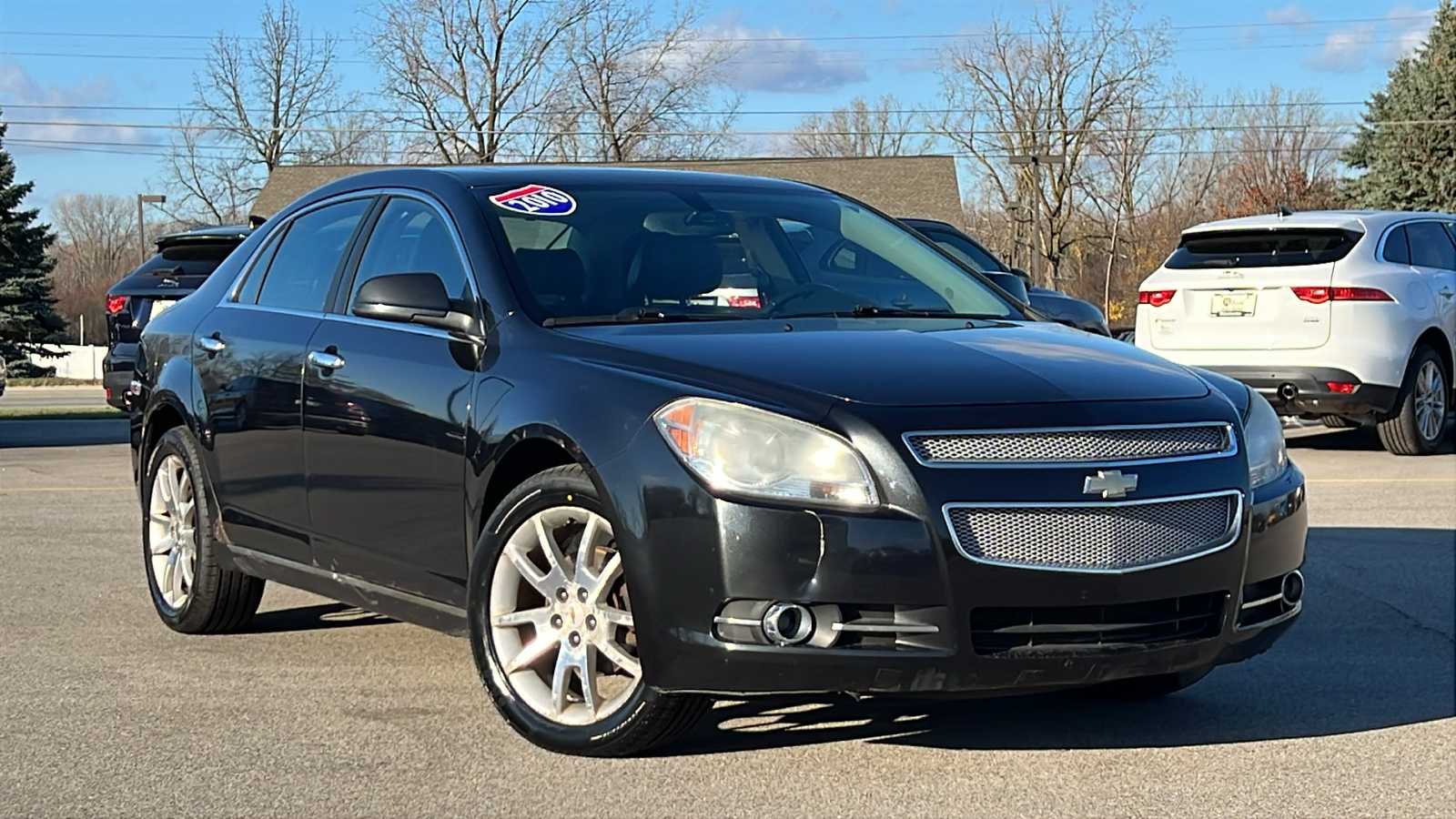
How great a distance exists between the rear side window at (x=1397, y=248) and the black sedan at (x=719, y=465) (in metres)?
8.13

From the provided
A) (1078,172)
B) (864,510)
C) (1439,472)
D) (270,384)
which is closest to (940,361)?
(864,510)

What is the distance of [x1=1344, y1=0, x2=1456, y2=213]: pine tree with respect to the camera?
5247cm

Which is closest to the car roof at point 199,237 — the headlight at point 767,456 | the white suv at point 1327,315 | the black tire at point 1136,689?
the white suv at point 1327,315

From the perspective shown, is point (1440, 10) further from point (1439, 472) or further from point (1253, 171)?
point (1439, 472)

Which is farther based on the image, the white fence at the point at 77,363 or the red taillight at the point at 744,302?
the white fence at the point at 77,363

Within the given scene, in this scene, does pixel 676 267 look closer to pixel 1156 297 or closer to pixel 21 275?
pixel 1156 297

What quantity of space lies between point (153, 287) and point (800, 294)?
9.95 metres

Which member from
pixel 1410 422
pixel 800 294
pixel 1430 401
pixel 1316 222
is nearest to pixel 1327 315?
pixel 1316 222

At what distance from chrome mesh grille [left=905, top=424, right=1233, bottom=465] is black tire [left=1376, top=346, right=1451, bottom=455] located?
9.35m

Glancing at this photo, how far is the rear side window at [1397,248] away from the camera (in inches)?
517

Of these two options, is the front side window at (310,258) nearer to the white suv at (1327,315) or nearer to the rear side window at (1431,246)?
the white suv at (1327,315)

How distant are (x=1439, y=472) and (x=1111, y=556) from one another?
8.72 meters

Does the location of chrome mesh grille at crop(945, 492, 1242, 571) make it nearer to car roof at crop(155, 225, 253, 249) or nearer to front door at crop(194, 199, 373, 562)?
front door at crop(194, 199, 373, 562)

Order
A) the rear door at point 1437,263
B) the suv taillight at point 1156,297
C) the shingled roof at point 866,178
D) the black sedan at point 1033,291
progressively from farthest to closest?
1. the shingled roof at point 866,178
2. the suv taillight at point 1156,297
3. the rear door at point 1437,263
4. the black sedan at point 1033,291
